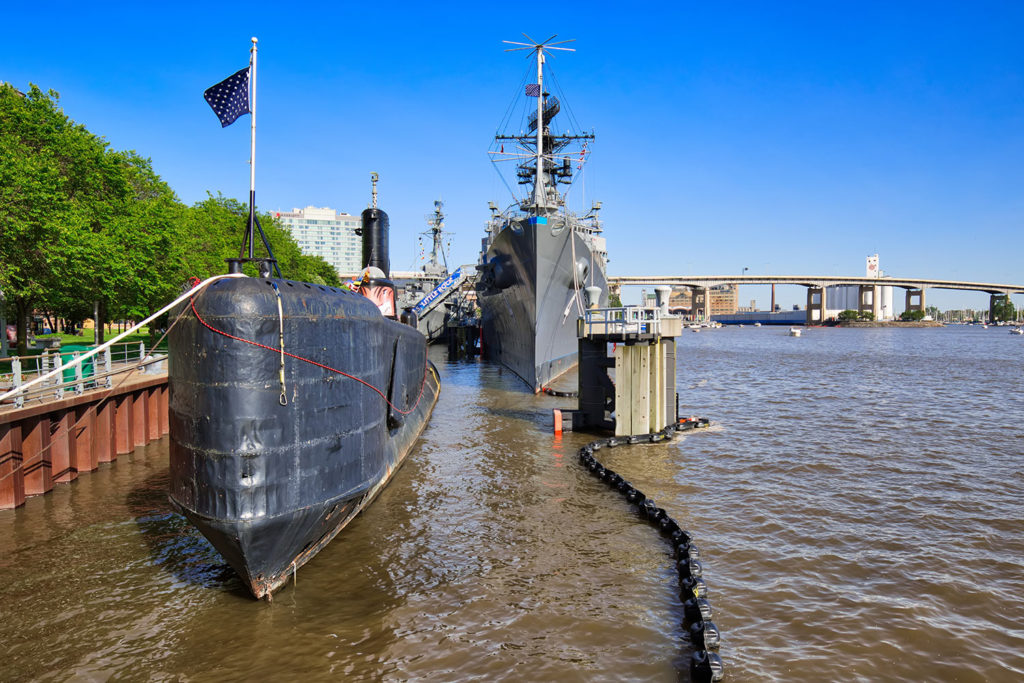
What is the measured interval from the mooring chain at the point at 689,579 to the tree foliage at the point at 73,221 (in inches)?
495

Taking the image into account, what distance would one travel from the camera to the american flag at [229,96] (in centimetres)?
836

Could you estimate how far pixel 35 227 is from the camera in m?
19.2

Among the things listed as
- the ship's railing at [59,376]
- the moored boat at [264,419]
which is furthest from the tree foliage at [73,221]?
the moored boat at [264,419]

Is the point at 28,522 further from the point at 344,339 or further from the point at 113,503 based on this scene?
the point at 344,339

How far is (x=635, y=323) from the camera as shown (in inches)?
716

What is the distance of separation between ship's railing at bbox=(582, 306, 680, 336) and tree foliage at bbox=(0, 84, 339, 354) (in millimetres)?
12113

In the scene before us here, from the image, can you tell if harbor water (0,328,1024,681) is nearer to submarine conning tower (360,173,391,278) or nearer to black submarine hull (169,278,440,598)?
black submarine hull (169,278,440,598)

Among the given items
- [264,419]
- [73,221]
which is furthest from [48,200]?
[264,419]

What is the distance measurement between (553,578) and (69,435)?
39.4 feet

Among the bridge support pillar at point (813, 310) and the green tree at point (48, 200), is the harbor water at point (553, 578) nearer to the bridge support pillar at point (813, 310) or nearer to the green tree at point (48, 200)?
the green tree at point (48, 200)

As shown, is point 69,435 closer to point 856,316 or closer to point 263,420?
point 263,420

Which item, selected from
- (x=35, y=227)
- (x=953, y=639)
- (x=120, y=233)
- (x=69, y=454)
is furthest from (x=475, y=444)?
(x=120, y=233)

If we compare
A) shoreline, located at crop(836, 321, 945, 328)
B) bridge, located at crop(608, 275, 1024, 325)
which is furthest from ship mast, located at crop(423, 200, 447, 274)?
shoreline, located at crop(836, 321, 945, 328)

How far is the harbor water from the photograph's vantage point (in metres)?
6.97
